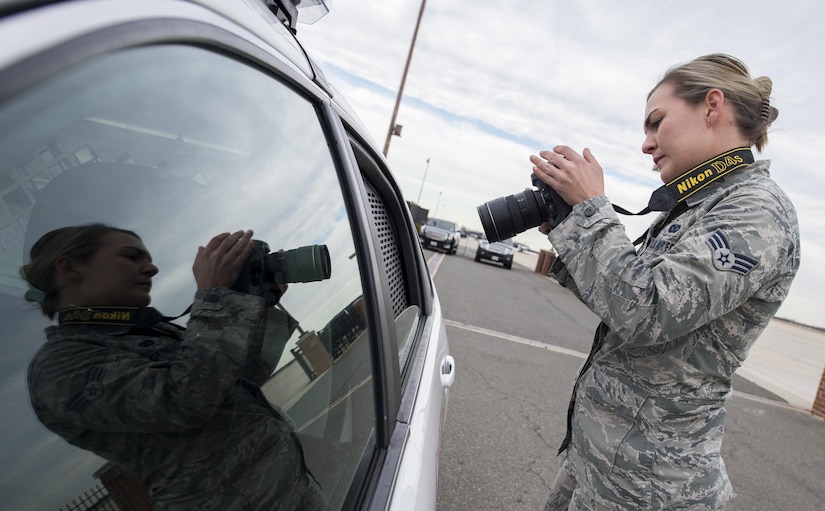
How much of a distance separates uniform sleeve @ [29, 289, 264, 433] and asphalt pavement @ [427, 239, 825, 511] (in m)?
2.25

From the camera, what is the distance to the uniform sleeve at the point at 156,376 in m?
0.51

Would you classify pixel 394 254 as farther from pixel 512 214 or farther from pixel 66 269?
pixel 66 269

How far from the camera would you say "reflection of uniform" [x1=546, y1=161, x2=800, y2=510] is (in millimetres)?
1109

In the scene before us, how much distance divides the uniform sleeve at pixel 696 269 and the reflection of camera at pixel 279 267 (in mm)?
714

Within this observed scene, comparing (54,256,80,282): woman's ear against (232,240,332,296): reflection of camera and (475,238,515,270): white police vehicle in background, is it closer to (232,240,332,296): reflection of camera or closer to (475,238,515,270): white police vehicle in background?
(232,240,332,296): reflection of camera

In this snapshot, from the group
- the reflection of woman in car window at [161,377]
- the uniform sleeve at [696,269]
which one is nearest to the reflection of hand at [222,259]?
the reflection of woman in car window at [161,377]

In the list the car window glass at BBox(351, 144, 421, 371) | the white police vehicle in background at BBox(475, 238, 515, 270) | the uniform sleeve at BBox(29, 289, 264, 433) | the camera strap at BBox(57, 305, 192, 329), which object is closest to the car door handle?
the car window glass at BBox(351, 144, 421, 371)

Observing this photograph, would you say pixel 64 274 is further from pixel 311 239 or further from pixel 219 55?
pixel 311 239

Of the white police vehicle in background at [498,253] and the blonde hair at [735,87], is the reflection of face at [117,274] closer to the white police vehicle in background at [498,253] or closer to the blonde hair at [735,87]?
the blonde hair at [735,87]

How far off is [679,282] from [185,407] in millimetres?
1053

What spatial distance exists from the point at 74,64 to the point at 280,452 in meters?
0.67

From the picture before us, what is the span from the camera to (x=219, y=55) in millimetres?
652

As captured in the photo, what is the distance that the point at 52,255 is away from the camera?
48 centimetres

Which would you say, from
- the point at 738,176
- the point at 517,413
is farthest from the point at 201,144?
the point at 517,413
